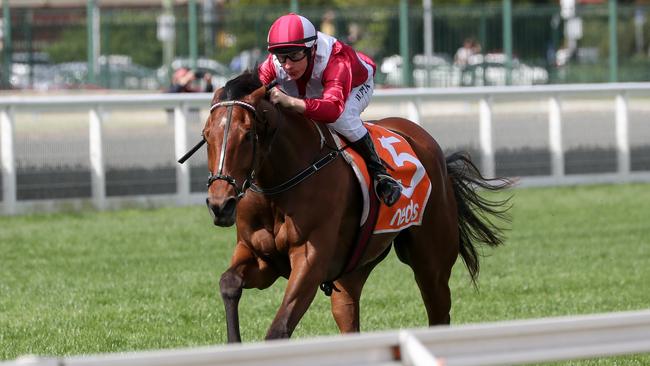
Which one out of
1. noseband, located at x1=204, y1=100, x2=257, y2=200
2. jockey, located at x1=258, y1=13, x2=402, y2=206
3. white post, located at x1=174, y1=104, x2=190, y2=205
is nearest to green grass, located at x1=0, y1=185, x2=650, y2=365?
white post, located at x1=174, y1=104, x2=190, y2=205

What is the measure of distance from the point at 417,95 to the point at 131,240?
4980mm

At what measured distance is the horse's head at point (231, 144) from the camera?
5.02m

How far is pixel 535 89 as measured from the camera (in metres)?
16.0

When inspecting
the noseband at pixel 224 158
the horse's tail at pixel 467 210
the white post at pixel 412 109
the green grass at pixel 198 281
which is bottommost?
the green grass at pixel 198 281

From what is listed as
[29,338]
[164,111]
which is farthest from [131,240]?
[29,338]

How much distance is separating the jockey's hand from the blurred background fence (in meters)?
17.9

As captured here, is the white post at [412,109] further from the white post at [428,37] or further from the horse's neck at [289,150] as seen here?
the white post at [428,37]

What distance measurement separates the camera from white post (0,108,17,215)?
13.5 m

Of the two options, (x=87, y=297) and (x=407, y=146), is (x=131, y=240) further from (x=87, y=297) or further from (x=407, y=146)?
(x=407, y=146)

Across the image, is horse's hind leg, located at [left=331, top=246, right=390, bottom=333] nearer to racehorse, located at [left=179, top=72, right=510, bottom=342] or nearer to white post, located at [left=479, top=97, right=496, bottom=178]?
racehorse, located at [left=179, top=72, right=510, bottom=342]

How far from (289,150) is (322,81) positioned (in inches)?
16.5

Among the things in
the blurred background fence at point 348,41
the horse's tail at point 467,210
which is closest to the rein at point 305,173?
the horse's tail at point 467,210

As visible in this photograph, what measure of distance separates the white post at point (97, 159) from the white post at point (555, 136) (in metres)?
5.65

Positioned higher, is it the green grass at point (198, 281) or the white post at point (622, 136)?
the white post at point (622, 136)
